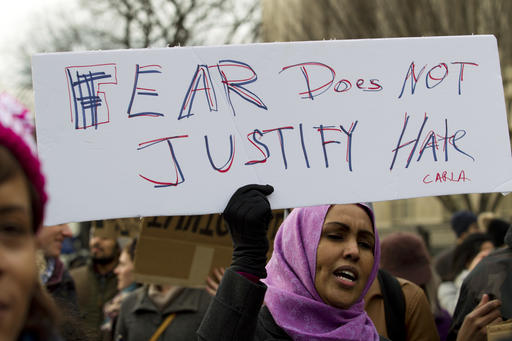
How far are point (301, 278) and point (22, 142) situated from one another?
173 centimetres

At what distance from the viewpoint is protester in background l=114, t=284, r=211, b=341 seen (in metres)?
4.70

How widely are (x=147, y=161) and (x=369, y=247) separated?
41.3 inches

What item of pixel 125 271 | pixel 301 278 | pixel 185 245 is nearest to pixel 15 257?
pixel 301 278

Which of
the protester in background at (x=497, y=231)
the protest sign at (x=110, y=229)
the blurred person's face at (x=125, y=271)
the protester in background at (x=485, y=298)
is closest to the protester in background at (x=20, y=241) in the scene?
the protester in background at (x=485, y=298)

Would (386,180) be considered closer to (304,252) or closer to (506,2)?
(304,252)

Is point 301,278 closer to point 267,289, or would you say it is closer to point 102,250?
point 267,289

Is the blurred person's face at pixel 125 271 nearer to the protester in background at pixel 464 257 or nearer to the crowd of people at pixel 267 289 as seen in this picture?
the crowd of people at pixel 267 289

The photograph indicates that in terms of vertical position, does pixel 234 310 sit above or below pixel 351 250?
below

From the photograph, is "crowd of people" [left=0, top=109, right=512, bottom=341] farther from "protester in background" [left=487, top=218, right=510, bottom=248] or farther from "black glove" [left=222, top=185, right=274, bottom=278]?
"protester in background" [left=487, top=218, right=510, bottom=248]

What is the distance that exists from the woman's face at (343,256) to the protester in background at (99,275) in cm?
445

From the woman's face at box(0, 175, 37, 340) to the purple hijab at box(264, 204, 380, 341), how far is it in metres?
1.60

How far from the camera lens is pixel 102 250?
7.44 meters

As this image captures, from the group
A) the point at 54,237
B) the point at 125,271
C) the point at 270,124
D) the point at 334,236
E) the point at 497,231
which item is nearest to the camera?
the point at 270,124

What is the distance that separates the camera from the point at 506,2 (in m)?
15.6
